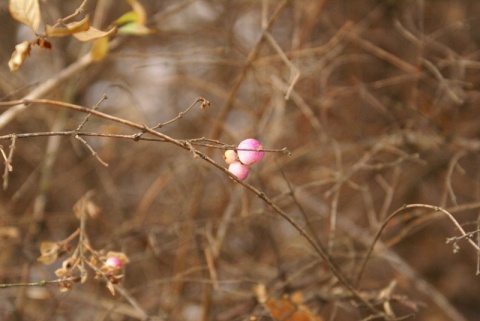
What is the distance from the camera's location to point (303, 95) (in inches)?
76.2

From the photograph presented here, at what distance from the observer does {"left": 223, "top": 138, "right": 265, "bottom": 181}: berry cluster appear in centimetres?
100

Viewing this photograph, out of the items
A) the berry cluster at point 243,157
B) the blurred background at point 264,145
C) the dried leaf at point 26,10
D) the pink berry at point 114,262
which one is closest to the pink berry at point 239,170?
the berry cluster at point 243,157

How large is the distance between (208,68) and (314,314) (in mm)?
1586

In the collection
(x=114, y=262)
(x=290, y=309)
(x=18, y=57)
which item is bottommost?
(x=290, y=309)

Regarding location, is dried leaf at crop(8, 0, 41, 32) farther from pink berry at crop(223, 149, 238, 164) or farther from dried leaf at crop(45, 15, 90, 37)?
pink berry at crop(223, 149, 238, 164)

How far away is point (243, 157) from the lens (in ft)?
3.30

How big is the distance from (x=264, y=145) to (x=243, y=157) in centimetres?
91

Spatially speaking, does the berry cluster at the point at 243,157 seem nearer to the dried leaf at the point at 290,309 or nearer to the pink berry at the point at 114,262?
the pink berry at the point at 114,262

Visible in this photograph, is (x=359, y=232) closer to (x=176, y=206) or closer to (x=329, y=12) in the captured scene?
(x=176, y=206)

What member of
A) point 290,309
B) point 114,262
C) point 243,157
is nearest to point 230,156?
point 243,157

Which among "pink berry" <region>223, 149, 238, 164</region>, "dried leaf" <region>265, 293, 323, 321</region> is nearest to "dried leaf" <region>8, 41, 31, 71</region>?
"pink berry" <region>223, 149, 238, 164</region>

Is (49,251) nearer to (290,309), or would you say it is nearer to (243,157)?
(243,157)

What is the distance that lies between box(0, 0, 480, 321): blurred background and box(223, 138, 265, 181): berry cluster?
Result: 68 centimetres

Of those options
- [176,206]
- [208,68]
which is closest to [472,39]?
[208,68]
